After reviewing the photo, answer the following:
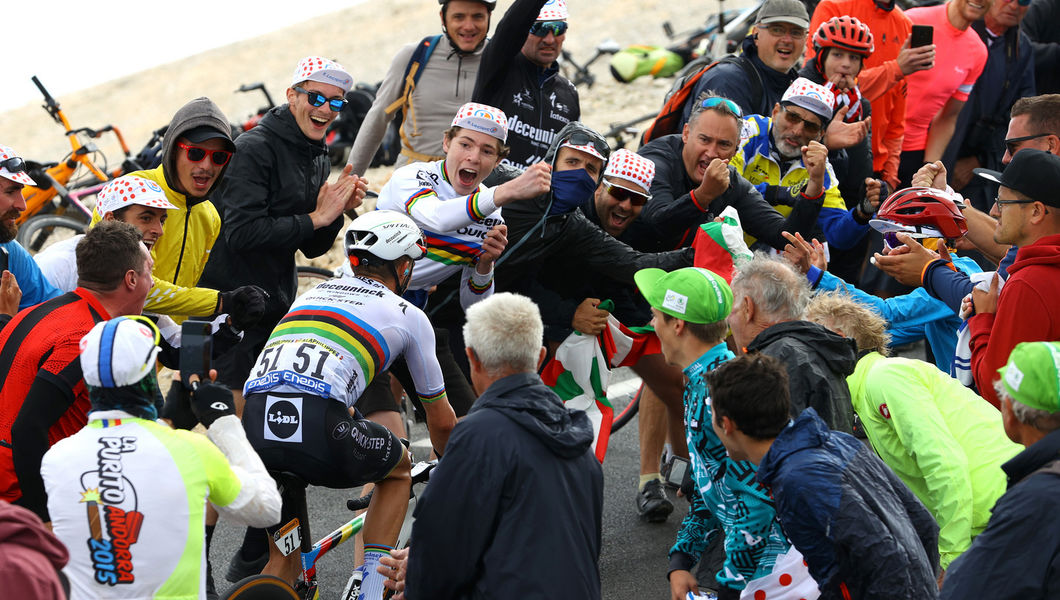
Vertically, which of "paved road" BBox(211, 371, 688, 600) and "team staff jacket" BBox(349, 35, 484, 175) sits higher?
"team staff jacket" BBox(349, 35, 484, 175)

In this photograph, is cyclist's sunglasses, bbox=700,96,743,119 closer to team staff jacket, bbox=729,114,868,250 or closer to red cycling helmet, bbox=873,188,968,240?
team staff jacket, bbox=729,114,868,250

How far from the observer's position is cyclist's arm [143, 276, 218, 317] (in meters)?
5.40

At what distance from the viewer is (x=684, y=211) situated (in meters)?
6.48

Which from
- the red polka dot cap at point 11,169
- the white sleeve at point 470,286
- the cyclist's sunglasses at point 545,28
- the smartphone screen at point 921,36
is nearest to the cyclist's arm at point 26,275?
the red polka dot cap at point 11,169

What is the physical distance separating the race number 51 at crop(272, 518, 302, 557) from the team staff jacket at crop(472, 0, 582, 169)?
299 cm

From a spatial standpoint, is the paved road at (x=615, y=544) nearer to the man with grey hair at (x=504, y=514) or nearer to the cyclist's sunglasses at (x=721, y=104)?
the man with grey hair at (x=504, y=514)

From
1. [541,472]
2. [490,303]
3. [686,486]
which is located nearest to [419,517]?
[541,472]

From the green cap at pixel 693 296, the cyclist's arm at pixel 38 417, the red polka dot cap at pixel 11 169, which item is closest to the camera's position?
the cyclist's arm at pixel 38 417

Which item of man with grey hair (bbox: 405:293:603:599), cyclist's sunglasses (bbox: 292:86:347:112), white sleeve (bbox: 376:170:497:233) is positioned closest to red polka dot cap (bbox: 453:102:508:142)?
white sleeve (bbox: 376:170:497:233)

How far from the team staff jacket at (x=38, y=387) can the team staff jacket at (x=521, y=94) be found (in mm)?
3376

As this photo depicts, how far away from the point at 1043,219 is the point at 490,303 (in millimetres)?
2650

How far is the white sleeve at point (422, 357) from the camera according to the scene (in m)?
4.83

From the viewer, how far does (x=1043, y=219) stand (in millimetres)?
4836

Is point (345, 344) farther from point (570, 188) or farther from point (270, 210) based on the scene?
point (570, 188)
